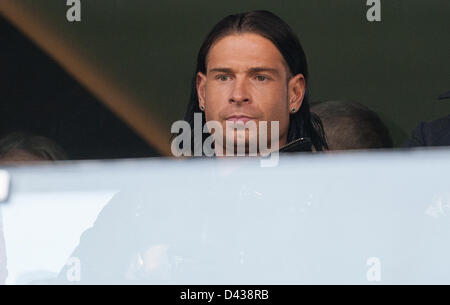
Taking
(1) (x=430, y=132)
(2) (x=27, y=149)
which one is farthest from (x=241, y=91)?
(2) (x=27, y=149)

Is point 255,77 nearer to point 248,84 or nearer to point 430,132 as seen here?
point 248,84

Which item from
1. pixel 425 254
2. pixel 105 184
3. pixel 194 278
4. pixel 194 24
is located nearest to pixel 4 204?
pixel 105 184

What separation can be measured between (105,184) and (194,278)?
1.58 ft

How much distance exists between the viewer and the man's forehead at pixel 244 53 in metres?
3.06

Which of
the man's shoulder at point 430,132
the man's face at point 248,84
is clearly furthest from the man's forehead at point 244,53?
the man's shoulder at point 430,132

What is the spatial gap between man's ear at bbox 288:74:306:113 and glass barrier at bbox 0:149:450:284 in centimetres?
21

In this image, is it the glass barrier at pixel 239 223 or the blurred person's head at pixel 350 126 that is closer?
the glass barrier at pixel 239 223

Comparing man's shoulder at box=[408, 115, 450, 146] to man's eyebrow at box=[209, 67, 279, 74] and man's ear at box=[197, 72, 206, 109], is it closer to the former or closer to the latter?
man's eyebrow at box=[209, 67, 279, 74]

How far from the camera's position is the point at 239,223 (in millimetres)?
2926

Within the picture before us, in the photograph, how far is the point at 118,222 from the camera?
2.91 m

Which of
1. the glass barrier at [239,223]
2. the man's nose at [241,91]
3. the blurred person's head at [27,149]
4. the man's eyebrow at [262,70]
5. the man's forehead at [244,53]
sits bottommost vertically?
the glass barrier at [239,223]

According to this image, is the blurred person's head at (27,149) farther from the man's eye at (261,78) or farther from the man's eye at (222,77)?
the man's eye at (261,78)

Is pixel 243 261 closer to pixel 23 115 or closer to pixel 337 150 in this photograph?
pixel 337 150

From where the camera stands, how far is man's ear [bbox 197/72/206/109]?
3088 millimetres
